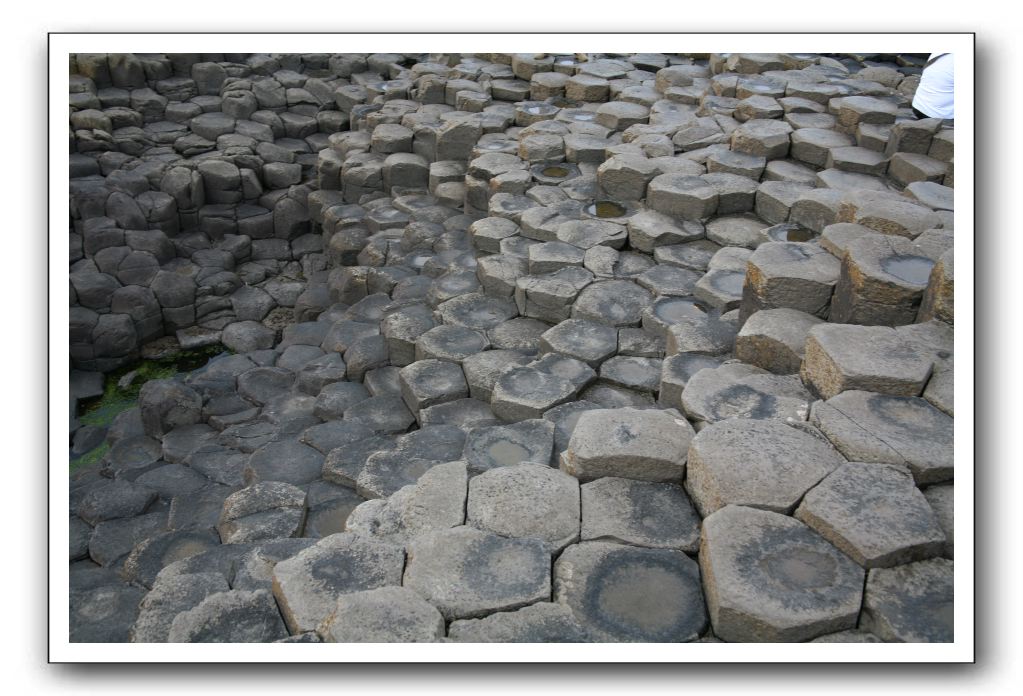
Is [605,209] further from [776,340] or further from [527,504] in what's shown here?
[527,504]

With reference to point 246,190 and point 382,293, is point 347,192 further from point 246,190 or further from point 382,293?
point 382,293

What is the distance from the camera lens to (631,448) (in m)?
2.63

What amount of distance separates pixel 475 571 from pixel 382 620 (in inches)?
12.2

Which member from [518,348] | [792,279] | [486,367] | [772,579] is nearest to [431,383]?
[486,367]

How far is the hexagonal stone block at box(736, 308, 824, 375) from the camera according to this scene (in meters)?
3.16

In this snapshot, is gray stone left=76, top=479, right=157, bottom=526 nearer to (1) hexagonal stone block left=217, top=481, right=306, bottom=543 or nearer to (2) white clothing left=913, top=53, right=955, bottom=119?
(1) hexagonal stone block left=217, top=481, right=306, bottom=543

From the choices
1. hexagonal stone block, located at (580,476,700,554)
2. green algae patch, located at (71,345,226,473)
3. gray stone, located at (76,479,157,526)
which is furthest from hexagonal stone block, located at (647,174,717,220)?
green algae patch, located at (71,345,226,473)

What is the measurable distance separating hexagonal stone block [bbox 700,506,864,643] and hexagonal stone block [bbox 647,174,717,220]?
277cm

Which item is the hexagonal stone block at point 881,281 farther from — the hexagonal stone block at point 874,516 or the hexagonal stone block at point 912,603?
the hexagonal stone block at point 912,603

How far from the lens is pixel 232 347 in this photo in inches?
246

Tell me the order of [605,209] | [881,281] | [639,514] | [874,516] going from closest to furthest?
[874,516]
[639,514]
[881,281]
[605,209]

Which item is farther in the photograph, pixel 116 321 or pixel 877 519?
pixel 116 321

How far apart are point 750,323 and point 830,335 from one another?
0.45 meters
